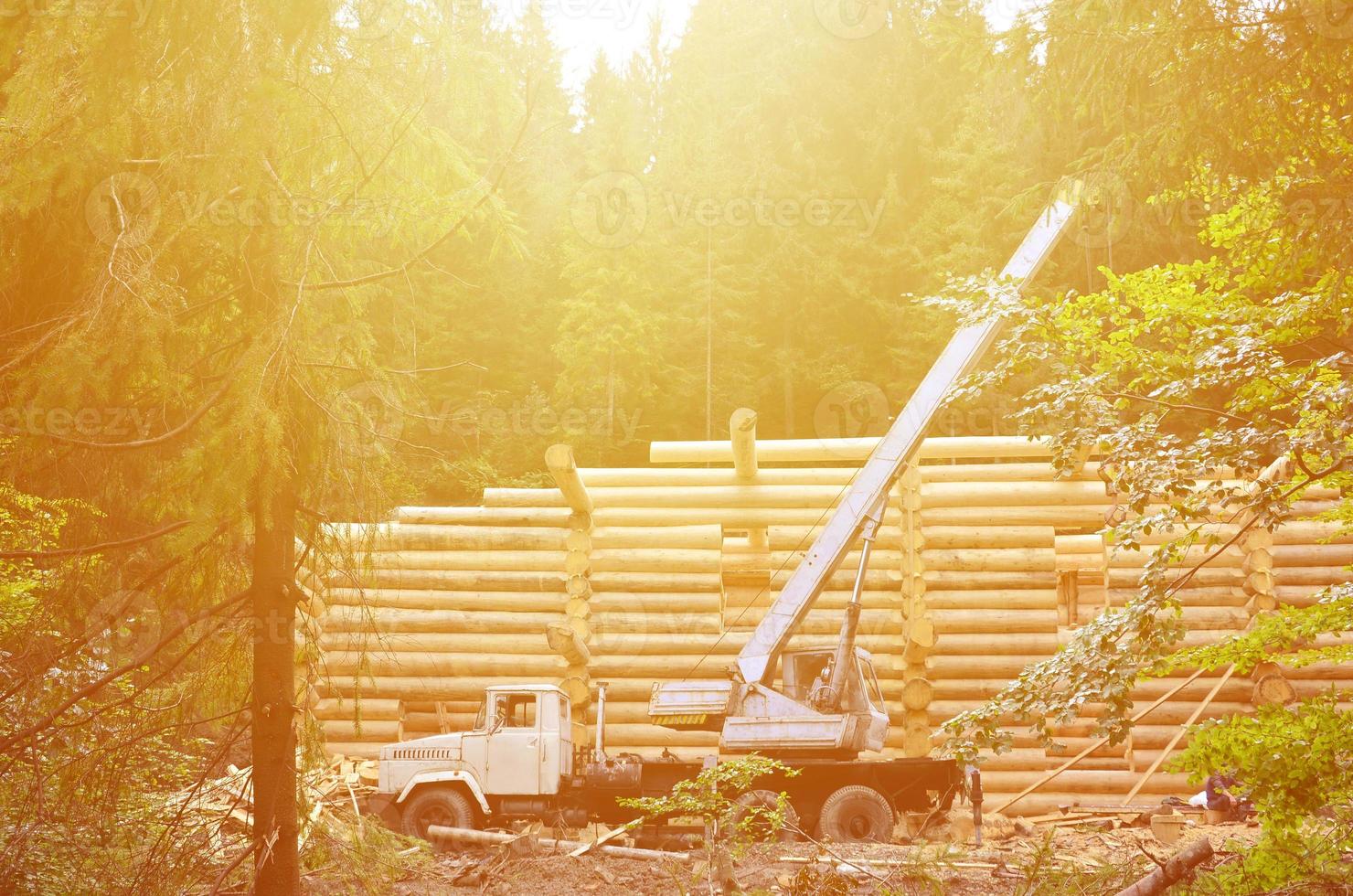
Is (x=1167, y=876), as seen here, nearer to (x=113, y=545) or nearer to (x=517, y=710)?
(x=113, y=545)

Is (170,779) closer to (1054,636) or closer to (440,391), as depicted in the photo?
(1054,636)

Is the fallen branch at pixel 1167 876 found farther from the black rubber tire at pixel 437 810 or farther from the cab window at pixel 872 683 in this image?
the black rubber tire at pixel 437 810

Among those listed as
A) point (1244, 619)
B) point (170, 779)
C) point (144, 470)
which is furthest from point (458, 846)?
point (1244, 619)

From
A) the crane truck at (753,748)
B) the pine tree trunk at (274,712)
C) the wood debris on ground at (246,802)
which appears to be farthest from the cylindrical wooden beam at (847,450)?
the pine tree trunk at (274,712)

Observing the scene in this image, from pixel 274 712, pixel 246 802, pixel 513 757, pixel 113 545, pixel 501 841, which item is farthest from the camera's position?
pixel 513 757

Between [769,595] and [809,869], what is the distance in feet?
28.0

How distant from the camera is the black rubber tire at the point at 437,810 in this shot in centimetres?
1245

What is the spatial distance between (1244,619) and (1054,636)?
2566 mm

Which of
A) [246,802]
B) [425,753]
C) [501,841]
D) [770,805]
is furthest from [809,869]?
[425,753]

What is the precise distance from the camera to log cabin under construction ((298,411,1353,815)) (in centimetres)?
1533

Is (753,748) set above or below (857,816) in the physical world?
above

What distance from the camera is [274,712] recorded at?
6.73 meters

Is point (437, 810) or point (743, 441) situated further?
point (743, 441)

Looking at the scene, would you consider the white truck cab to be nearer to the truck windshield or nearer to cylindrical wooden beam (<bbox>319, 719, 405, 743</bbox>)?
cylindrical wooden beam (<bbox>319, 719, 405, 743</bbox>)
